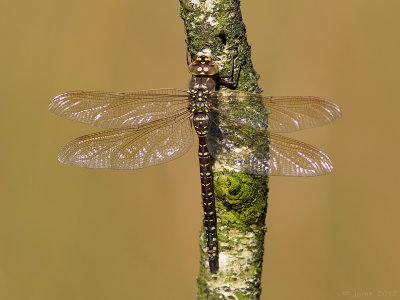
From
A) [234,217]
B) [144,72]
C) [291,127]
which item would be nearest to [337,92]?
[144,72]

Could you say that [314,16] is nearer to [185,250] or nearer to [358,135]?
[358,135]

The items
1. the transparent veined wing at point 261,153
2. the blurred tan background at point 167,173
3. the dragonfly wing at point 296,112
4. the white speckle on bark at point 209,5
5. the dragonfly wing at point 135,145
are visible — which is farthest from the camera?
the blurred tan background at point 167,173

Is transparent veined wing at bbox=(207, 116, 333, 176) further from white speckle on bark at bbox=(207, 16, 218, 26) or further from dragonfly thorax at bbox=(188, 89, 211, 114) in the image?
white speckle on bark at bbox=(207, 16, 218, 26)

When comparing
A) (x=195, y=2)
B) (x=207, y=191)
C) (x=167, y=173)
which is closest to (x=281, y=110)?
(x=207, y=191)

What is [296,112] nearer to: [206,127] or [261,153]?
[261,153]

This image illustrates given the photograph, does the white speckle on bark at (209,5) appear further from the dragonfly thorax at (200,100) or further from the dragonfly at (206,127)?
the dragonfly thorax at (200,100)

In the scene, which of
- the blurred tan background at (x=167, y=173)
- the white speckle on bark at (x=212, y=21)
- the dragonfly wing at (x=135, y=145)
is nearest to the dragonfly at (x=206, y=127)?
the dragonfly wing at (x=135, y=145)
